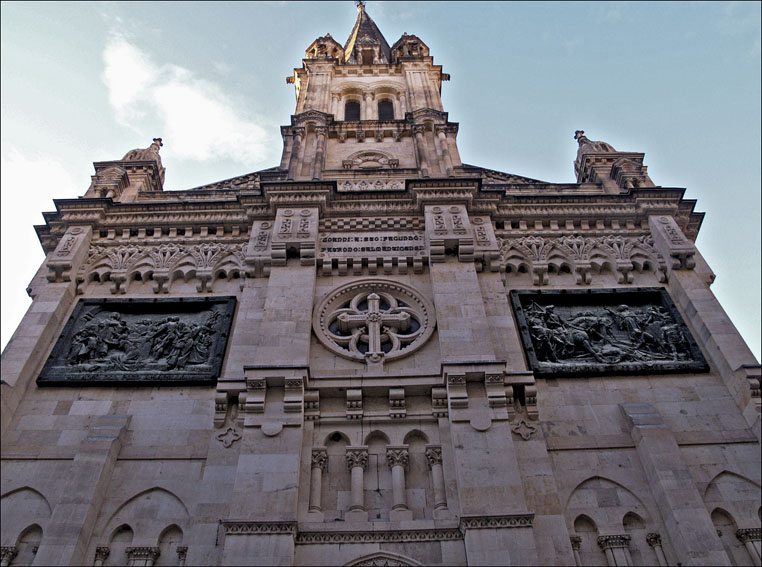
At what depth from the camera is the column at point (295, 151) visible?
20188 millimetres

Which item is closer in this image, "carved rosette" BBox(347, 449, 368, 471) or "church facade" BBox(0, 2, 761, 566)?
"church facade" BBox(0, 2, 761, 566)

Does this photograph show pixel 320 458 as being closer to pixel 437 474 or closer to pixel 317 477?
pixel 317 477

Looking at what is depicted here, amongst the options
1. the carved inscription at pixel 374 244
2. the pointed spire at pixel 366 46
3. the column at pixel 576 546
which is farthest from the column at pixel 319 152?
the column at pixel 576 546

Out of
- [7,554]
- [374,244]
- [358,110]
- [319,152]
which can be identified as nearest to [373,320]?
[374,244]

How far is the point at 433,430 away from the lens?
513 inches

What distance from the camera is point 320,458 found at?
12539mm

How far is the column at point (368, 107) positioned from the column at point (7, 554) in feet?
60.5

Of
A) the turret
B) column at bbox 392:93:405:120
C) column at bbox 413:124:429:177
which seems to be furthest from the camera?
column at bbox 392:93:405:120

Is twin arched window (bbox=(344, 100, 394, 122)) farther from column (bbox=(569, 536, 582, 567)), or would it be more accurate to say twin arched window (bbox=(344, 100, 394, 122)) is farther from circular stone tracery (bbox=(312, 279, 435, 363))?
column (bbox=(569, 536, 582, 567))

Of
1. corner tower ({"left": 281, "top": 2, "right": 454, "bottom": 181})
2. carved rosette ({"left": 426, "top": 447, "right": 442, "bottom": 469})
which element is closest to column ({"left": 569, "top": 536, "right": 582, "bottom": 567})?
carved rosette ({"left": 426, "top": 447, "right": 442, "bottom": 469})

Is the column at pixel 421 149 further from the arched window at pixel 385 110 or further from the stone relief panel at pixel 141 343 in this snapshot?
the stone relief panel at pixel 141 343

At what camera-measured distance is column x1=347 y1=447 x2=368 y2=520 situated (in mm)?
11773

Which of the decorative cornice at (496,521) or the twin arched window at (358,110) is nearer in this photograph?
the decorative cornice at (496,521)

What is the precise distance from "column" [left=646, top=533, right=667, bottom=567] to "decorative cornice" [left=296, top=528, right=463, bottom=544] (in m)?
3.48
